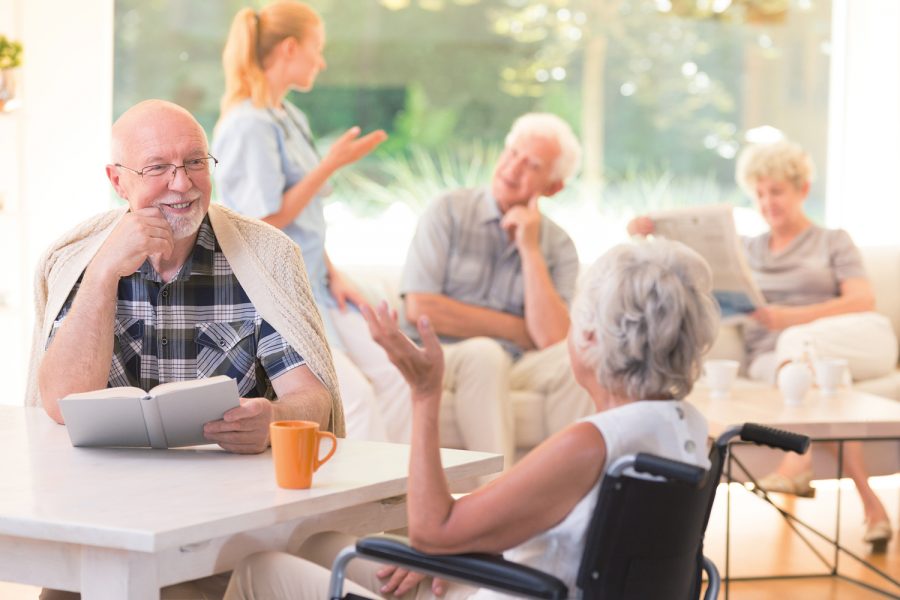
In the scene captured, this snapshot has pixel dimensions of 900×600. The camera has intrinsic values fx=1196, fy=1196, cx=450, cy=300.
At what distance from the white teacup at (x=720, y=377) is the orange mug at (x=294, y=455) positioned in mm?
2151

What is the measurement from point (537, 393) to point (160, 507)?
99.0 inches

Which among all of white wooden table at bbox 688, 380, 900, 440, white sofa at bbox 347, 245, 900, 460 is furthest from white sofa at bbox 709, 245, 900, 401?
white wooden table at bbox 688, 380, 900, 440

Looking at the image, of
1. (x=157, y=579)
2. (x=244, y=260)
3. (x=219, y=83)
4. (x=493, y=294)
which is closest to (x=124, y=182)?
(x=244, y=260)

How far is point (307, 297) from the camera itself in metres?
2.15

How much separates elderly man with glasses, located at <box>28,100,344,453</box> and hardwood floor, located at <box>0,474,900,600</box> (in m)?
1.21

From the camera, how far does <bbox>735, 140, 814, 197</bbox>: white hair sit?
4461 mm

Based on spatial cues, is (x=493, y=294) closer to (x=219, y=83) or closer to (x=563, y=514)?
(x=219, y=83)

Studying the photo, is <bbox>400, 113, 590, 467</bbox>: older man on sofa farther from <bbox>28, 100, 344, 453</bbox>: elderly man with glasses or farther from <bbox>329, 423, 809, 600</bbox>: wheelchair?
<bbox>329, 423, 809, 600</bbox>: wheelchair

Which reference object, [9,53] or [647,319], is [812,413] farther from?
[9,53]

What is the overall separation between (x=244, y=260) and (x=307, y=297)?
130 mm

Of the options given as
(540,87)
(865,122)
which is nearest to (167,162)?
(540,87)

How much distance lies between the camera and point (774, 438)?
1.66 metres

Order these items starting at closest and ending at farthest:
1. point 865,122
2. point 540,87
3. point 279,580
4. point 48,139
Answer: point 279,580
point 48,139
point 540,87
point 865,122

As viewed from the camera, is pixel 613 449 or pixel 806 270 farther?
pixel 806 270
